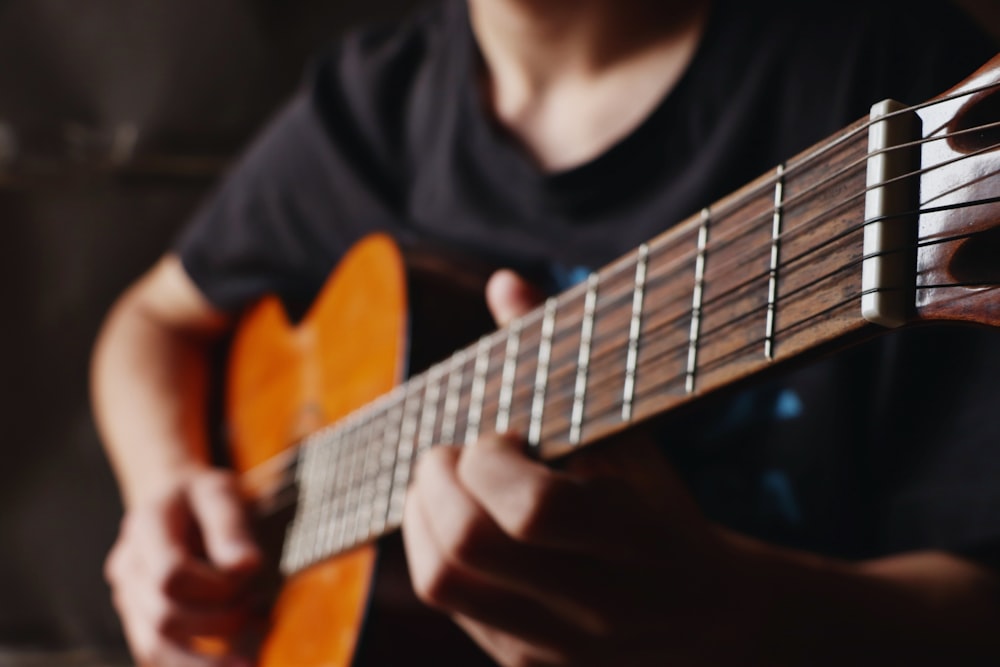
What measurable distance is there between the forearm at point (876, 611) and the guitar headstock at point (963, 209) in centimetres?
24

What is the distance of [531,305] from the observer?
57cm

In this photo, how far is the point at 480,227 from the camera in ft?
2.55

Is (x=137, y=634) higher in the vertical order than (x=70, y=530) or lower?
lower

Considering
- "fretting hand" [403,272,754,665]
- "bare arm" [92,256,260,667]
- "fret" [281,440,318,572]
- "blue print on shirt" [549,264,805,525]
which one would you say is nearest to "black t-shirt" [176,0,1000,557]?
"blue print on shirt" [549,264,805,525]

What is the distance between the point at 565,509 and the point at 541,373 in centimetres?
9

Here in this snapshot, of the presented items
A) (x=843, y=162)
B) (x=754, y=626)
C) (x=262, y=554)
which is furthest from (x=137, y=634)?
(x=843, y=162)

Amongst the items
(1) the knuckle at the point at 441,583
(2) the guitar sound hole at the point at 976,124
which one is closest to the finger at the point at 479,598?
(1) the knuckle at the point at 441,583

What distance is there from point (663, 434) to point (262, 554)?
38cm

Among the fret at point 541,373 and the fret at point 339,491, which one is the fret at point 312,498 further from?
the fret at point 541,373

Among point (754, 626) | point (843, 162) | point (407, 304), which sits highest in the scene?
point (407, 304)

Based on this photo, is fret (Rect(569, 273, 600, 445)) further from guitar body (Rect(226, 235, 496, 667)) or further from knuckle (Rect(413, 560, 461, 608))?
guitar body (Rect(226, 235, 496, 667))

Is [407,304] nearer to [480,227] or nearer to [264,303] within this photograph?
[480,227]

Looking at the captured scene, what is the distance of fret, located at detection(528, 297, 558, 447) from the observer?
508mm

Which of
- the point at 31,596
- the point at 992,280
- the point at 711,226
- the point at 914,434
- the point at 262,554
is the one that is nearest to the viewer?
the point at 992,280
